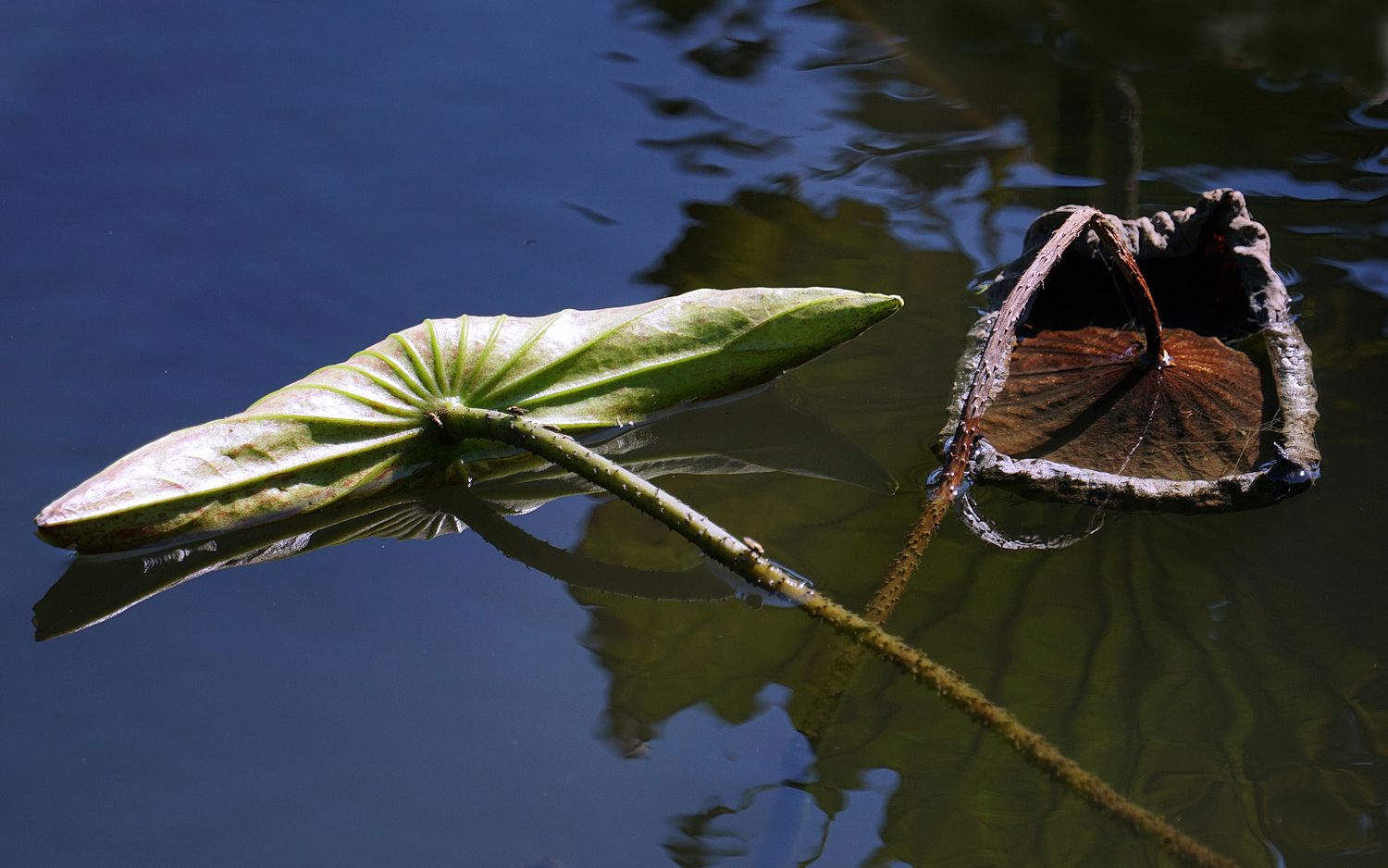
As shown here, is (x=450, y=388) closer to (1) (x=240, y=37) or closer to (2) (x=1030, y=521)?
(2) (x=1030, y=521)

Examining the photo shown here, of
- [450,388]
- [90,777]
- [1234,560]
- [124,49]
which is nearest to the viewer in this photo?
[90,777]

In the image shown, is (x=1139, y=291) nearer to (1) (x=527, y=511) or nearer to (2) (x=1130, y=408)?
(2) (x=1130, y=408)

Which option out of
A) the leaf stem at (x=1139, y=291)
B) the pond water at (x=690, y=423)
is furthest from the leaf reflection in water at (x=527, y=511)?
the leaf stem at (x=1139, y=291)

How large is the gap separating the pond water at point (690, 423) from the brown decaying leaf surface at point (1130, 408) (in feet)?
0.40

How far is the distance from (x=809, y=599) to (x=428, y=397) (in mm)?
732

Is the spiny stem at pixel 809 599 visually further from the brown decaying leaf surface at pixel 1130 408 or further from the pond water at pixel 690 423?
the brown decaying leaf surface at pixel 1130 408

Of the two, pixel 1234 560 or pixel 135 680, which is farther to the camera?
pixel 1234 560

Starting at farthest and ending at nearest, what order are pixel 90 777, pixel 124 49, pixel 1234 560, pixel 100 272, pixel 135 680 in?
pixel 124 49, pixel 100 272, pixel 1234 560, pixel 135 680, pixel 90 777

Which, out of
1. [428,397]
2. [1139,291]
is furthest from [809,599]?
[1139,291]

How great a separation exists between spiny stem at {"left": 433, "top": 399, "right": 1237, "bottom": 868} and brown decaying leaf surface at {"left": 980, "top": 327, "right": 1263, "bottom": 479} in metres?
0.50

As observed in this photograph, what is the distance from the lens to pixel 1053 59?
2.98 meters

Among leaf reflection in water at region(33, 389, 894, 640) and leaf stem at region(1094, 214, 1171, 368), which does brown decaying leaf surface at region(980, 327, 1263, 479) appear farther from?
leaf reflection in water at region(33, 389, 894, 640)

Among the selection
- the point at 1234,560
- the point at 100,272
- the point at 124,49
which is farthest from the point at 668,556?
the point at 124,49

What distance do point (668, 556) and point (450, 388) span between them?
0.48m
